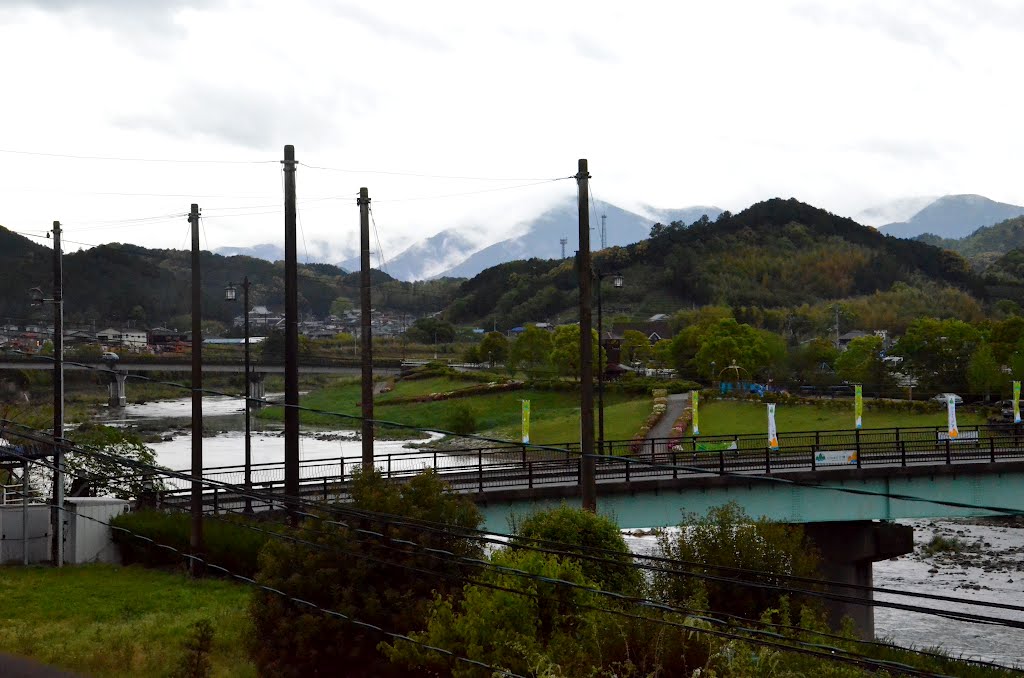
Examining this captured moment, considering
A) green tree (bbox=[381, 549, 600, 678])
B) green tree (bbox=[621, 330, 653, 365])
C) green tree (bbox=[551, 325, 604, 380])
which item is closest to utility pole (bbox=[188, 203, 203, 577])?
green tree (bbox=[381, 549, 600, 678])

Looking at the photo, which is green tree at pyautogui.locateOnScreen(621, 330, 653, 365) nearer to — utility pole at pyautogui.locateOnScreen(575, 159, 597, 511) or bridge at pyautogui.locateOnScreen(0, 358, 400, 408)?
bridge at pyautogui.locateOnScreen(0, 358, 400, 408)

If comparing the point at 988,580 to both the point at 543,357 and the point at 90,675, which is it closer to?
the point at 90,675

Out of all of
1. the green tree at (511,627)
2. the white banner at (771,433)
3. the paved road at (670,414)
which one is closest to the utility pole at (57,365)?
the green tree at (511,627)

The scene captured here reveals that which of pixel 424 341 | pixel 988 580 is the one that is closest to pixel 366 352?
pixel 988 580

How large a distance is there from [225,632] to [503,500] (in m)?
11.6

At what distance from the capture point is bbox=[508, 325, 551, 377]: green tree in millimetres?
105562

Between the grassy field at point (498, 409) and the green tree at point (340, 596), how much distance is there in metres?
49.6

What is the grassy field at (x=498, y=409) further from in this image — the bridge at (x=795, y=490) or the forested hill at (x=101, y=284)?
the bridge at (x=795, y=490)

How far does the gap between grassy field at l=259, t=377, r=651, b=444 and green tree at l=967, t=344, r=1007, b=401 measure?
75.7 feet

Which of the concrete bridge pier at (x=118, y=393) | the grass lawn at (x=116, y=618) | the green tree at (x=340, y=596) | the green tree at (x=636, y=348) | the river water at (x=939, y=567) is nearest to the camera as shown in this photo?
the green tree at (x=340, y=596)

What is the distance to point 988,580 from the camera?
1618 inches

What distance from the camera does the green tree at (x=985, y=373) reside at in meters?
70.5

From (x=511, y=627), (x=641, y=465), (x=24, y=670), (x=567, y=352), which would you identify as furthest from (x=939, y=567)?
(x=567, y=352)

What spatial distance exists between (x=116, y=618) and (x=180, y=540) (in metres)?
6.38
